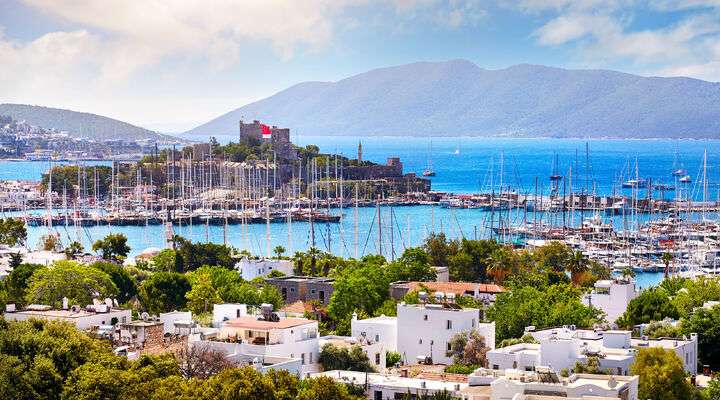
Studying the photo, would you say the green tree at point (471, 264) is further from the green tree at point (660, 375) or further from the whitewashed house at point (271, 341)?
the green tree at point (660, 375)

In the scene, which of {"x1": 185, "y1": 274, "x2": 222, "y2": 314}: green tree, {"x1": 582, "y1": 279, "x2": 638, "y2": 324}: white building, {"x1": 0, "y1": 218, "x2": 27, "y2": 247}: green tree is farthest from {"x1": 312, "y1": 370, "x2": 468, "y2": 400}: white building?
{"x1": 0, "y1": 218, "x2": 27, "y2": 247}: green tree

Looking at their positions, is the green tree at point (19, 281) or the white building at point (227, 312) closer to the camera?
the white building at point (227, 312)

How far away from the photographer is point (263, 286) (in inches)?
1939

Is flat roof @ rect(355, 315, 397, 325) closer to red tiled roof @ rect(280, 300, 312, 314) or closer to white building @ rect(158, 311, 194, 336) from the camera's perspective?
red tiled roof @ rect(280, 300, 312, 314)

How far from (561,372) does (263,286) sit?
870 inches

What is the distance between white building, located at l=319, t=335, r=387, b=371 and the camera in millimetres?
32969

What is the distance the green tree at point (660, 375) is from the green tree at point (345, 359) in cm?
637

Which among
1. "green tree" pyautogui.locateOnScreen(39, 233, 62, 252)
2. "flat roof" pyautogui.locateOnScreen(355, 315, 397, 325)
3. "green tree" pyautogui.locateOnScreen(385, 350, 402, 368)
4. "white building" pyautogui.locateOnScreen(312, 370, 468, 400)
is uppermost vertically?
"green tree" pyautogui.locateOnScreen(39, 233, 62, 252)

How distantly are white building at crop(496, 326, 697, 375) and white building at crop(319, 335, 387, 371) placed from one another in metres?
3.10

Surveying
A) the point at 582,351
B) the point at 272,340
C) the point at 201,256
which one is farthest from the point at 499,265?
the point at 582,351

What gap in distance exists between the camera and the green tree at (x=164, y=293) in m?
46.3

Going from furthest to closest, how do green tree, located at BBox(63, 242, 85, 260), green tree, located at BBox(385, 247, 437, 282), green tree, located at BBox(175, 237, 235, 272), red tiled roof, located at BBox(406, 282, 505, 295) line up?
1. green tree, located at BBox(175, 237, 235, 272)
2. green tree, located at BBox(63, 242, 85, 260)
3. green tree, located at BBox(385, 247, 437, 282)
4. red tiled roof, located at BBox(406, 282, 505, 295)

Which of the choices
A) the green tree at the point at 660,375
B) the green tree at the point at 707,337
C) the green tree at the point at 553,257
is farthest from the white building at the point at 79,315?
the green tree at the point at 553,257

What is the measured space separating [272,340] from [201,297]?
43.0ft
